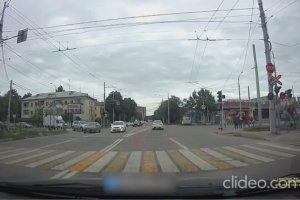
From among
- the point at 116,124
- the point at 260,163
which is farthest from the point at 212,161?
the point at 116,124

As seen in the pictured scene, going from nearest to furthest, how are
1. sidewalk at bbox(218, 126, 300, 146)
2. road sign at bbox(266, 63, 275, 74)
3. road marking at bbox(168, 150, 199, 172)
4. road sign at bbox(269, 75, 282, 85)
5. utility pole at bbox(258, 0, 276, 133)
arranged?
road marking at bbox(168, 150, 199, 172)
sidewalk at bbox(218, 126, 300, 146)
road sign at bbox(266, 63, 275, 74)
utility pole at bbox(258, 0, 276, 133)
road sign at bbox(269, 75, 282, 85)

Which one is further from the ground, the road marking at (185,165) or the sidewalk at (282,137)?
the sidewalk at (282,137)

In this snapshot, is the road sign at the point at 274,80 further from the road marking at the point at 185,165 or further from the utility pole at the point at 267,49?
the road marking at the point at 185,165

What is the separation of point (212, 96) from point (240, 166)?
10111 centimetres

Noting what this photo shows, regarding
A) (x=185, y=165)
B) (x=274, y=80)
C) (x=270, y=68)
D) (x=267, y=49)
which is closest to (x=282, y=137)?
(x=274, y=80)

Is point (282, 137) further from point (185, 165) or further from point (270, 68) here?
point (185, 165)

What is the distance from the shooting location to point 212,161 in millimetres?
14477

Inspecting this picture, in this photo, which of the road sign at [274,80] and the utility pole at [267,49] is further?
the road sign at [274,80]

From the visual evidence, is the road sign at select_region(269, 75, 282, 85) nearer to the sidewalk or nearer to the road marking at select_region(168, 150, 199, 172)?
the sidewalk

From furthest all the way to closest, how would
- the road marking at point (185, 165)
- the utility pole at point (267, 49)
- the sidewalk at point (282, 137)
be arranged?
the utility pole at point (267, 49)
the sidewalk at point (282, 137)
the road marking at point (185, 165)

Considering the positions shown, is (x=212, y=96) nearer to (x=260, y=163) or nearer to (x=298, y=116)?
(x=298, y=116)

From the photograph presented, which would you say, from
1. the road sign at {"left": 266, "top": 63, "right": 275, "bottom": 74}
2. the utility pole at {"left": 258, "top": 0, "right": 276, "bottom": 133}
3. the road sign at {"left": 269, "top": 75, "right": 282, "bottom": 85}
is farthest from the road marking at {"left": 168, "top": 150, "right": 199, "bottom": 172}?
the utility pole at {"left": 258, "top": 0, "right": 276, "bottom": 133}

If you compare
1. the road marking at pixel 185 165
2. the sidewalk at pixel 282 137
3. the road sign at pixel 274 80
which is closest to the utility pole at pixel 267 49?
the road sign at pixel 274 80

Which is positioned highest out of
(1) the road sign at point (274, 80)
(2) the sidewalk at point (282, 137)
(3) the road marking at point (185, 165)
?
(1) the road sign at point (274, 80)
